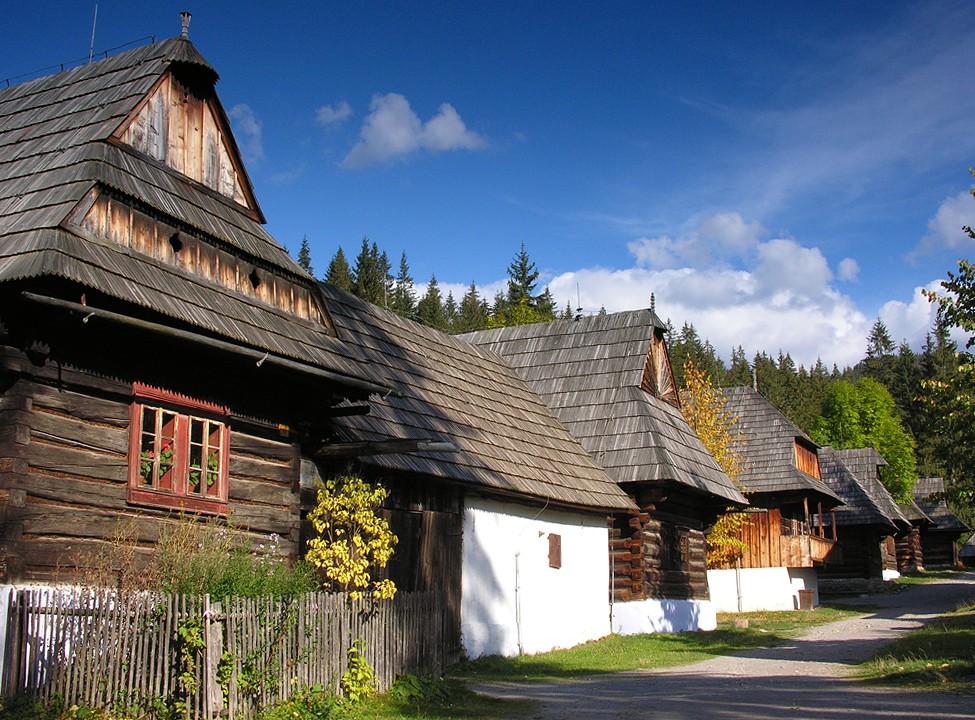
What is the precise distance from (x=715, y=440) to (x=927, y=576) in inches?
1112

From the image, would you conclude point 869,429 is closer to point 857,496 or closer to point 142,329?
point 857,496

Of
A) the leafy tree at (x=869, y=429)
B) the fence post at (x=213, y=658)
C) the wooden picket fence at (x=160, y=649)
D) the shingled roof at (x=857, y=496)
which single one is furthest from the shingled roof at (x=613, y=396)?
the leafy tree at (x=869, y=429)

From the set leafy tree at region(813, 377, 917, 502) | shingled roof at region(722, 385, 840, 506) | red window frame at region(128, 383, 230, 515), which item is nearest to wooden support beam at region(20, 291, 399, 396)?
Result: red window frame at region(128, 383, 230, 515)

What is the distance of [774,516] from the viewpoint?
122 feet

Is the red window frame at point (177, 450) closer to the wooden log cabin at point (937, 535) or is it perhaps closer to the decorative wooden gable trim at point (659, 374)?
the decorative wooden gable trim at point (659, 374)

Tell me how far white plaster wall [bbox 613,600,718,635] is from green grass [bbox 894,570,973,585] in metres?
25.7

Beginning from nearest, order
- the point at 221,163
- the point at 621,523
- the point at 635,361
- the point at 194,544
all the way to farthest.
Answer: the point at 194,544, the point at 221,163, the point at 621,523, the point at 635,361

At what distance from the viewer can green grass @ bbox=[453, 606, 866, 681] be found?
1752 centimetres

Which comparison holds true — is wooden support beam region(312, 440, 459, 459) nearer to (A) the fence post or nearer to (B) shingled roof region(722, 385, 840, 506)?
(A) the fence post

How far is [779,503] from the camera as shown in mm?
39219

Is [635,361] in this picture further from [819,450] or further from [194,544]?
[819,450]

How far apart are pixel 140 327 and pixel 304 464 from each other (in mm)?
4446

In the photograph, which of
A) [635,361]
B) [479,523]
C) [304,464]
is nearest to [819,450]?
[635,361]

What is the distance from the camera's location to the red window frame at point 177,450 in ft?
39.1
